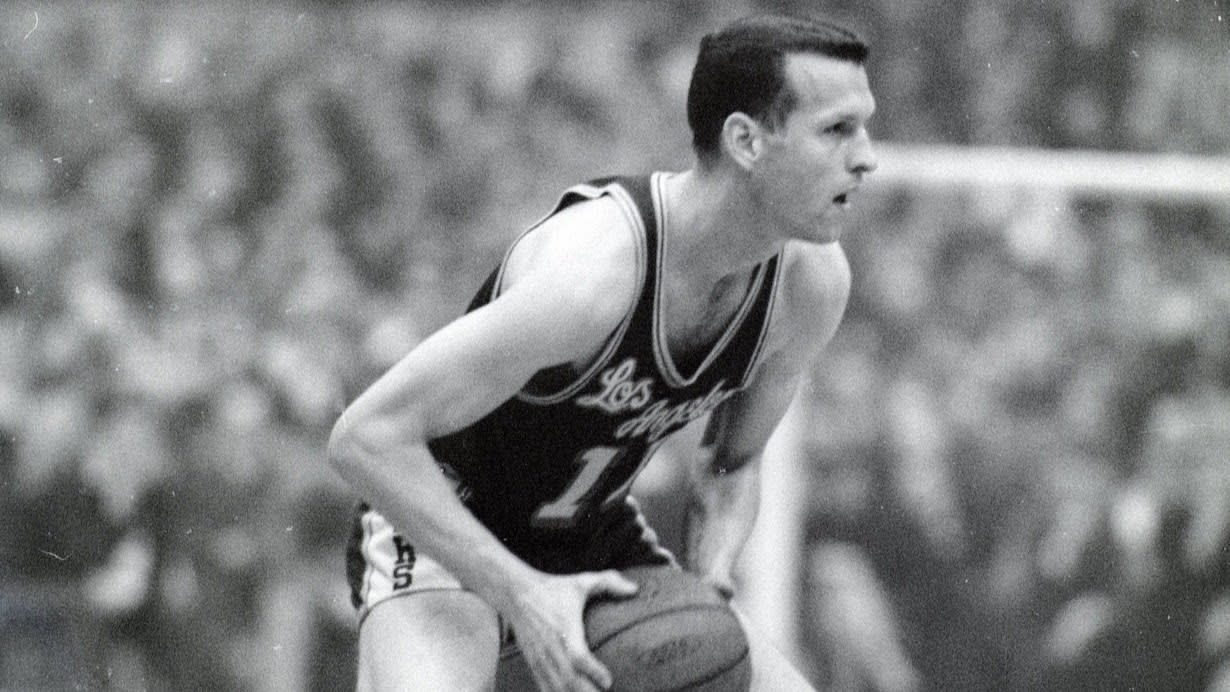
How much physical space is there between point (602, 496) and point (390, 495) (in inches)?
20.3

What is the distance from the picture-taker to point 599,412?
2.33 metres

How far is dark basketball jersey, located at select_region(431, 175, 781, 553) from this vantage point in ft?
7.39

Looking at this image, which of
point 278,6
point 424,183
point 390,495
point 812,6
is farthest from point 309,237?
point 390,495

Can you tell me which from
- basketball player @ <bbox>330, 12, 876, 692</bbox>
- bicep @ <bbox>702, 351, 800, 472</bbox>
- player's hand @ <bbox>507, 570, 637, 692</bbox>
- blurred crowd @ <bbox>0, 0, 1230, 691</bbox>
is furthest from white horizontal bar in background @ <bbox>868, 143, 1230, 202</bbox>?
player's hand @ <bbox>507, 570, 637, 692</bbox>

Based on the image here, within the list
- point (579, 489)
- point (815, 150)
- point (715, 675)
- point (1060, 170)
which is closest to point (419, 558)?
point (579, 489)

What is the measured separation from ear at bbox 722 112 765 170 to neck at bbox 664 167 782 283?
37mm

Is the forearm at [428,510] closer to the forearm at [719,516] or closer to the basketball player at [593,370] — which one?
the basketball player at [593,370]

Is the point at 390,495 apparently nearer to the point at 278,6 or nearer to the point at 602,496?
the point at 602,496

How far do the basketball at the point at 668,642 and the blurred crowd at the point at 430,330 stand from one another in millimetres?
2038

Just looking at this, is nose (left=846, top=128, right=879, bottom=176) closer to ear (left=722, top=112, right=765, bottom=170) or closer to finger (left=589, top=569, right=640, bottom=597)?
ear (left=722, top=112, right=765, bottom=170)

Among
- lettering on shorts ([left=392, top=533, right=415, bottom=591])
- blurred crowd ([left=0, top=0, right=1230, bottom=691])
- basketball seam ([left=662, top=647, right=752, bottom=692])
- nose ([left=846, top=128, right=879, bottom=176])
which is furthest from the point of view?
blurred crowd ([left=0, top=0, right=1230, bottom=691])

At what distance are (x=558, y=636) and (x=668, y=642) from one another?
0.57 feet

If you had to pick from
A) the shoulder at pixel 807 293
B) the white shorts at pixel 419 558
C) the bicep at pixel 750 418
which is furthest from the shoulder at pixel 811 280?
the white shorts at pixel 419 558

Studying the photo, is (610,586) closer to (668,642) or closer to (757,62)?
(668,642)
